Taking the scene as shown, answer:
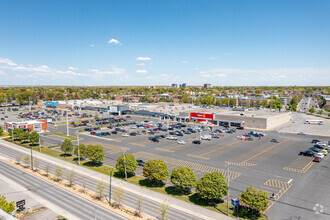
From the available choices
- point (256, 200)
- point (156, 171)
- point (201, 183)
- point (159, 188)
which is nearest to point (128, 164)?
point (156, 171)

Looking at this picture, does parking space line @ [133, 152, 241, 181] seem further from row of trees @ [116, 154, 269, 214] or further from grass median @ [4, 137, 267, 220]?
row of trees @ [116, 154, 269, 214]

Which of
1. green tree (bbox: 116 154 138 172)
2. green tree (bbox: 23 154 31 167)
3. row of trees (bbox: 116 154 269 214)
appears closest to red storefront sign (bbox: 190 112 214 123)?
row of trees (bbox: 116 154 269 214)

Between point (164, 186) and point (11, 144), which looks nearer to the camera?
point (164, 186)

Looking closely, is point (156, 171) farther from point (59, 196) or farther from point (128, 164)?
point (59, 196)

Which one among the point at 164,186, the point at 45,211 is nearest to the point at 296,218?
the point at 164,186

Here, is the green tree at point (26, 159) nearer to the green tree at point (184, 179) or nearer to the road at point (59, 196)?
the road at point (59, 196)

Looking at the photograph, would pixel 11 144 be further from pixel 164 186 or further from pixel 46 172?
pixel 164 186

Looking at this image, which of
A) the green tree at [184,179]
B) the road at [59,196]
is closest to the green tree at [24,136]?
the road at [59,196]
